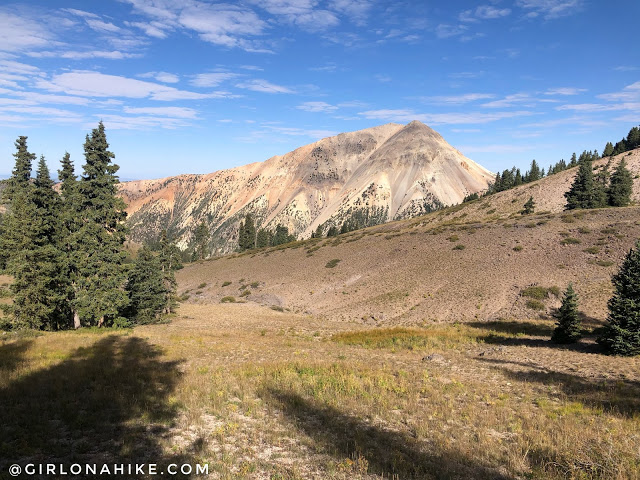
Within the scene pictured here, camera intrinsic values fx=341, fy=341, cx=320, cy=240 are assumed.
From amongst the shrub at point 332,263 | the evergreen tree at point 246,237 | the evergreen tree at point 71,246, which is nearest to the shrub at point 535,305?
the shrub at point 332,263

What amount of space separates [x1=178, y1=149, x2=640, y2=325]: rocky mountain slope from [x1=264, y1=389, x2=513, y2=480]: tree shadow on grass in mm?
29386

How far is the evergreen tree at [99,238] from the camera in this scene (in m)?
27.7

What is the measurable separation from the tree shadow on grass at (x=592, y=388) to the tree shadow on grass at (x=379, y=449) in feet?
23.6

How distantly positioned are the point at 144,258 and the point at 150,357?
62.0 ft

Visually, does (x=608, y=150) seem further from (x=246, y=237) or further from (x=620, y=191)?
(x=246, y=237)

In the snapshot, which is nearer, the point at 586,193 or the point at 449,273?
the point at 449,273

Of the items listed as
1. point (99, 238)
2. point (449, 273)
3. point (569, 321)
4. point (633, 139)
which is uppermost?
point (633, 139)

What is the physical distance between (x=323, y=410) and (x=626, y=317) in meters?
19.2

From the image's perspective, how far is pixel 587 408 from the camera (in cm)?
1207

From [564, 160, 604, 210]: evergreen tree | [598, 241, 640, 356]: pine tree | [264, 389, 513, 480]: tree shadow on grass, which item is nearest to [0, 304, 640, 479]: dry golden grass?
[264, 389, 513, 480]: tree shadow on grass

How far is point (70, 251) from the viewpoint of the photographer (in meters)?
28.4

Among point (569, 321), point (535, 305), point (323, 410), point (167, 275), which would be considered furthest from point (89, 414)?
point (535, 305)

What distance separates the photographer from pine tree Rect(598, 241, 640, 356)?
19.2 meters

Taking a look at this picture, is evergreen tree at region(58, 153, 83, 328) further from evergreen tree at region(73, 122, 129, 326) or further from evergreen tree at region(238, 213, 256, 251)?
evergreen tree at region(238, 213, 256, 251)
